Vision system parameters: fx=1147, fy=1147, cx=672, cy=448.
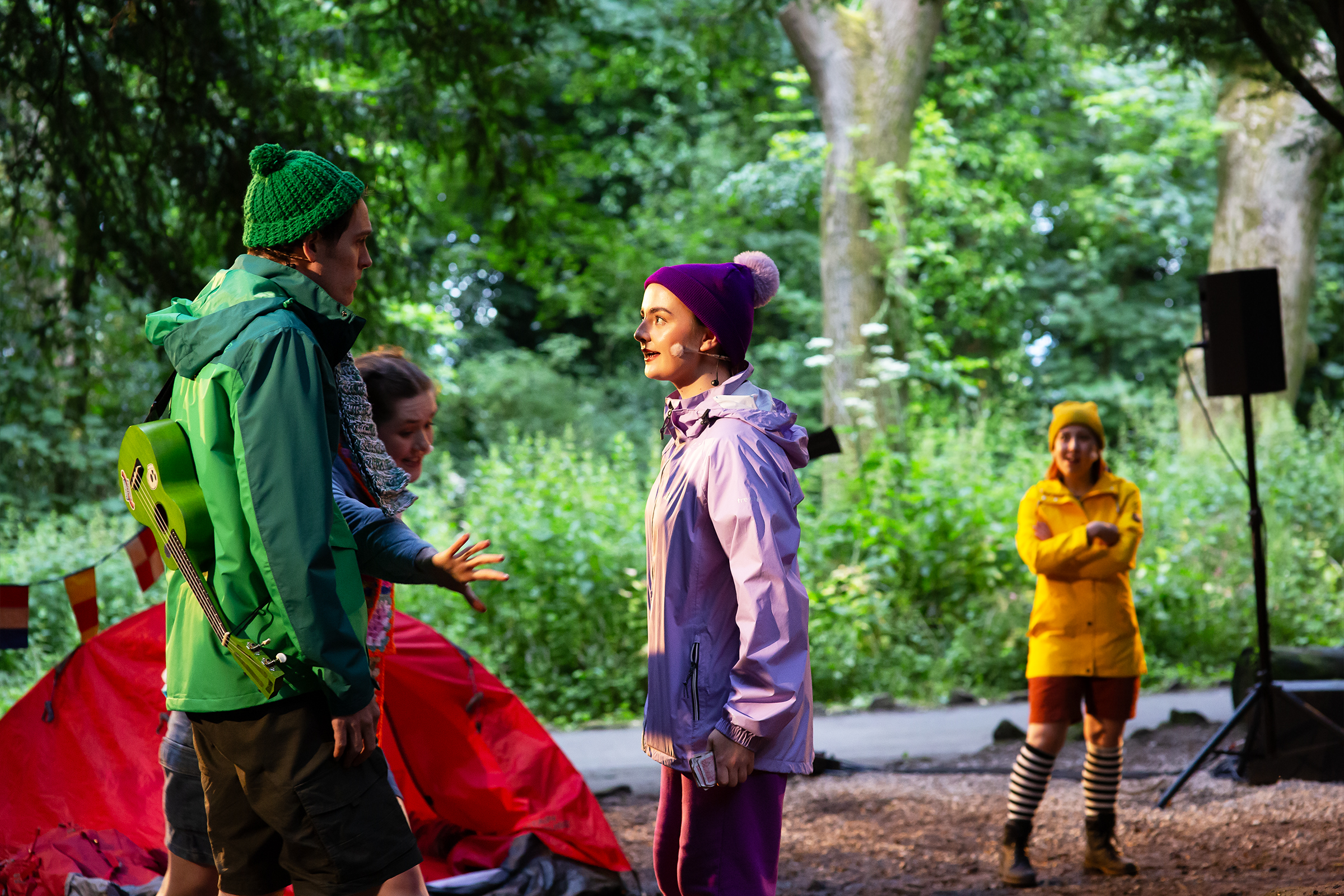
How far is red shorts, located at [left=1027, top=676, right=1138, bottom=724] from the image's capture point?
3916 mm

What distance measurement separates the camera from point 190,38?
550 cm

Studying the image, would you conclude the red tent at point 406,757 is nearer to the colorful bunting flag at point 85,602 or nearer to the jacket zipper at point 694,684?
the colorful bunting flag at point 85,602

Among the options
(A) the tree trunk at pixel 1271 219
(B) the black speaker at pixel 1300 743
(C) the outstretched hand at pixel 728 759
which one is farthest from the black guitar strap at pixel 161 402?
(A) the tree trunk at pixel 1271 219

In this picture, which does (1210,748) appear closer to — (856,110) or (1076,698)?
(1076,698)

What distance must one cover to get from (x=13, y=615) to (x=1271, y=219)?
13.3 m

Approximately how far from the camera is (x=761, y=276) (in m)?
2.42

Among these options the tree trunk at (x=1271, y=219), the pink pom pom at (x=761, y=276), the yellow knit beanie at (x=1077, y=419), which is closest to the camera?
the pink pom pom at (x=761, y=276)

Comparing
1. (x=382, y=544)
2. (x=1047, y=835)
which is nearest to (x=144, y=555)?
(x=382, y=544)

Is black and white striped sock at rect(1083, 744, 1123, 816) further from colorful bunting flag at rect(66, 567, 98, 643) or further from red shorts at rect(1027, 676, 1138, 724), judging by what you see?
colorful bunting flag at rect(66, 567, 98, 643)

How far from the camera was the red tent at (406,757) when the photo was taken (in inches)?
149

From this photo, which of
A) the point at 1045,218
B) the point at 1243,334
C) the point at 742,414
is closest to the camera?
the point at 742,414

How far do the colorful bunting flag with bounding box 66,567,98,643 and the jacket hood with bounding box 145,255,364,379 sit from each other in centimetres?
234

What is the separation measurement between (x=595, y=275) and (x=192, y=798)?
15.5m

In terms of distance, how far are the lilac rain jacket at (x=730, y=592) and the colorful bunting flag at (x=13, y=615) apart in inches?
104
